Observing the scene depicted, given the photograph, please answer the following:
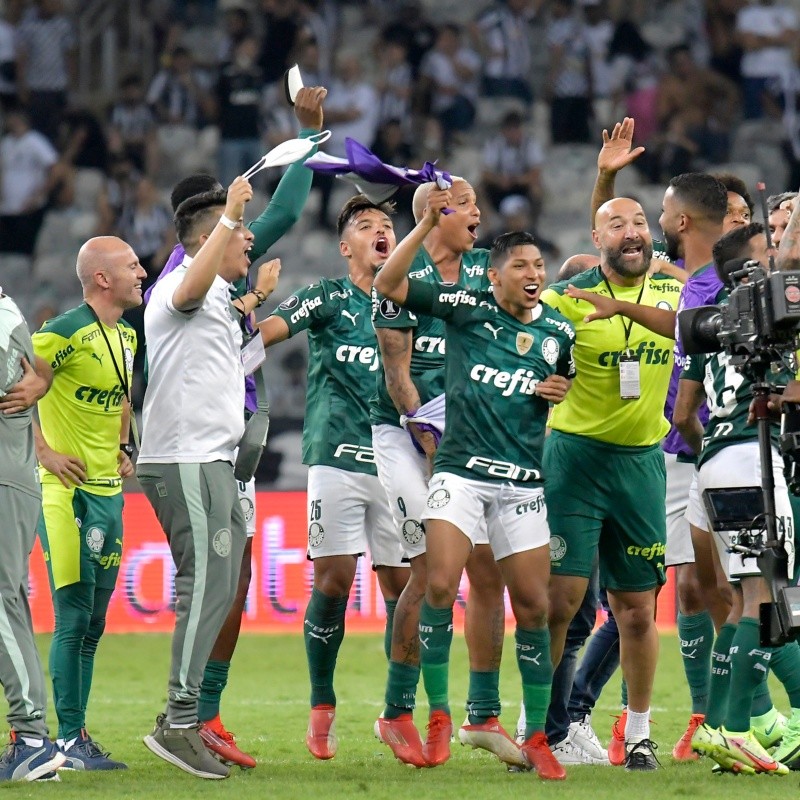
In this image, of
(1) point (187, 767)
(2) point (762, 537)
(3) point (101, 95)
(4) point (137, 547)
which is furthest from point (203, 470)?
(3) point (101, 95)

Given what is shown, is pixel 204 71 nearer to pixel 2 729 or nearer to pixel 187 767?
pixel 2 729

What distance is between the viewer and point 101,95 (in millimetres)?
18734

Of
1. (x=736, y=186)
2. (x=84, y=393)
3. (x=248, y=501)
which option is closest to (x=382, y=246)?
(x=248, y=501)

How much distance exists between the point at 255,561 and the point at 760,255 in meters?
6.53

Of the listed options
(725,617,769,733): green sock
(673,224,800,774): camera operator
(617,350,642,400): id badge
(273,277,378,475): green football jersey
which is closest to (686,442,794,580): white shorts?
(673,224,800,774): camera operator

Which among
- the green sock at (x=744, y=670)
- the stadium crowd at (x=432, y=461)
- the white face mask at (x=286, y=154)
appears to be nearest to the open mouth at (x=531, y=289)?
the stadium crowd at (x=432, y=461)

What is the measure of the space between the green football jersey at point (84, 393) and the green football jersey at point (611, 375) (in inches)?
81.8

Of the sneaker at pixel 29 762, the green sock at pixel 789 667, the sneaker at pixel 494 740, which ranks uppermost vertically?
the green sock at pixel 789 667

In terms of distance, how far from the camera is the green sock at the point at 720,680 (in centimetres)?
678

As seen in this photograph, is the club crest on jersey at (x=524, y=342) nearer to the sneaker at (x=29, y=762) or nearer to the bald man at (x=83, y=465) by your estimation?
the bald man at (x=83, y=465)

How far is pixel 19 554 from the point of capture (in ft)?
20.7

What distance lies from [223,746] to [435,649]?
3.63ft

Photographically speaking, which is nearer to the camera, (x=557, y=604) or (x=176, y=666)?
(x=176, y=666)

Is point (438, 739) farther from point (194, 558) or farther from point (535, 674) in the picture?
point (194, 558)
